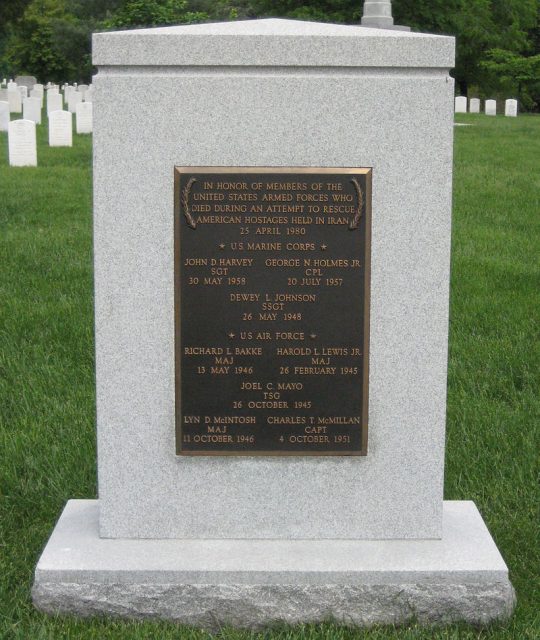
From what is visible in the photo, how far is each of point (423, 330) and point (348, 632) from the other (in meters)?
1.07

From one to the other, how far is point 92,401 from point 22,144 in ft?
34.3

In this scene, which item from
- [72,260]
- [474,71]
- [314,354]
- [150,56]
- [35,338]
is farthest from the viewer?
[474,71]

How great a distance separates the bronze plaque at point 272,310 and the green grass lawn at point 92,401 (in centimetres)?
70

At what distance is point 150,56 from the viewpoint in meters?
3.34

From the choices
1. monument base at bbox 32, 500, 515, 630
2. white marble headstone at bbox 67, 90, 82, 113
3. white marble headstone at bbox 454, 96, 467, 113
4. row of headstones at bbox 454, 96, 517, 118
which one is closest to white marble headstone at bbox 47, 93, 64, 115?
white marble headstone at bbox 67, 90, 82, 113

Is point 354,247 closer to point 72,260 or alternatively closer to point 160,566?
point 160,566

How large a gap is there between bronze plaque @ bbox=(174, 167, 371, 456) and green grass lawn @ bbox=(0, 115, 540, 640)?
698mm

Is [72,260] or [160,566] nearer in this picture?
[160,566]

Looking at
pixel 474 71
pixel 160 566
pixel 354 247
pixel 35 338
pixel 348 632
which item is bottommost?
pixel 348 632

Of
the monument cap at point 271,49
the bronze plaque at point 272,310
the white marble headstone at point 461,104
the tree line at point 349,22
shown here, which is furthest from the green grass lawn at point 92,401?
the white marble headstone at point 461,104

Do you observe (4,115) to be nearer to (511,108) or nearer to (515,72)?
(511,108)

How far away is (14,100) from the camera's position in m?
29.5

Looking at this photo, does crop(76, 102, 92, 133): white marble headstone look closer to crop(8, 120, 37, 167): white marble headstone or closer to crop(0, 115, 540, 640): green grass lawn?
crop(8, 120, 37, 167): white marble headstone

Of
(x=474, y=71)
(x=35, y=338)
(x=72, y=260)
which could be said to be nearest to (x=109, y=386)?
(x=35, y=338)
